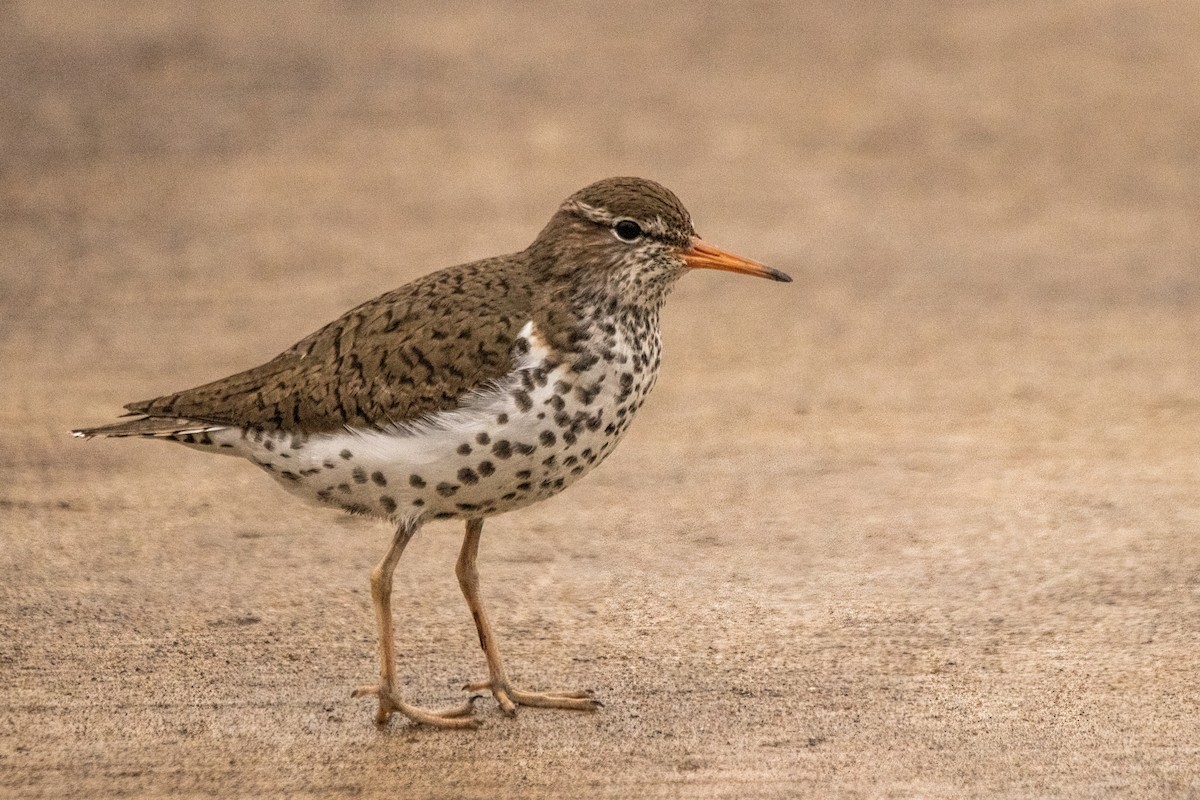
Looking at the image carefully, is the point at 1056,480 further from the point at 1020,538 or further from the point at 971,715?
the point at 971,715

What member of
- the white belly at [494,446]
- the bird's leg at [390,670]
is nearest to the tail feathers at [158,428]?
the white belly at [494,446]

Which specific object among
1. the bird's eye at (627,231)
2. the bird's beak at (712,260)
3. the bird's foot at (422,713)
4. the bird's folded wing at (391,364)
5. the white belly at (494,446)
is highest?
the bird's eye at (627,231)

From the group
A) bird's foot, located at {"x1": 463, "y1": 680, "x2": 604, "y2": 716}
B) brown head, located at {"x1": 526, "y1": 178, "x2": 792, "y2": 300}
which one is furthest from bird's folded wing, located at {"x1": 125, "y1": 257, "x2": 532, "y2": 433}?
bird's foot, located at {"x1": 463, "y1": 680, "x2": 604, "y2": 716}

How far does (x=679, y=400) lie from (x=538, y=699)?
3.45m

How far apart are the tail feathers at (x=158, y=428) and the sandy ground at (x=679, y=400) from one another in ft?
2.74

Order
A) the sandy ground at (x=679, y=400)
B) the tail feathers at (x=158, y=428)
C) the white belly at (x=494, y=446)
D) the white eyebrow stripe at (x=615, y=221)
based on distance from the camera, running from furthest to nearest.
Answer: the tail feathers at (x=158, y=428) → the white eyebrow stripe at (x=615, y=221) → the sandy ground at (x=679, y=400) → the white belly at (x=494, y=446)

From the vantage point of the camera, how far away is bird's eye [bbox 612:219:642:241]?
6332 mm

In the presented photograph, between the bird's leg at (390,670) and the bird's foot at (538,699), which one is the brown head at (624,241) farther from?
the bird's foot at (538,699)

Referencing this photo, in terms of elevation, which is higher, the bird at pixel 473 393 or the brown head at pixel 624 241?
the brown head at pixel 624 241

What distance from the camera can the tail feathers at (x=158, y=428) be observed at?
6.46 metres

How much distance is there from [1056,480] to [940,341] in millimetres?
2046

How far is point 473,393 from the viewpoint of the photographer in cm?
600

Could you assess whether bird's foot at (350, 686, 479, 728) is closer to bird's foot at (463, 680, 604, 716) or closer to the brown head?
bird's foot at (463, 680, 604, 716)

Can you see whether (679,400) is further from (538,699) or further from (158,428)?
(158,428)
